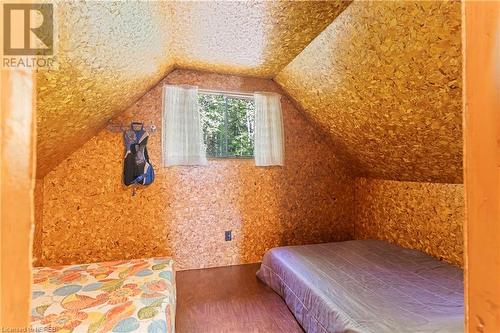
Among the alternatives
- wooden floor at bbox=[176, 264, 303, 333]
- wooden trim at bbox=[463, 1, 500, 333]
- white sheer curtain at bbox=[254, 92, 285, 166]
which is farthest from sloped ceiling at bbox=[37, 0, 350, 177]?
wooden floor at bbox=[176, 264, 303, 333]

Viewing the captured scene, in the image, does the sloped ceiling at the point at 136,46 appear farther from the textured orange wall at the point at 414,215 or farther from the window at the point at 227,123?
the textured orange wall at the point at 414,215

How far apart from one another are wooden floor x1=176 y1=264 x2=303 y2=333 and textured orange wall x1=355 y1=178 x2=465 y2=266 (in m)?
1.68

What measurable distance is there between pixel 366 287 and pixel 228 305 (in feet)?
3.85

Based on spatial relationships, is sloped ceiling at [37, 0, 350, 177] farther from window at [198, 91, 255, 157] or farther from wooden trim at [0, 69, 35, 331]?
wooden trim at [0, 69, 35, 331]

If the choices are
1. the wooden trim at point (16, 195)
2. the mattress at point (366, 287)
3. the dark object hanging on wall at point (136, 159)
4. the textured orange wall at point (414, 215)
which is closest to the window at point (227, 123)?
the dark object hanging on wall at point (136, 159)

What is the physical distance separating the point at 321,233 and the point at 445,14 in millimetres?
2761

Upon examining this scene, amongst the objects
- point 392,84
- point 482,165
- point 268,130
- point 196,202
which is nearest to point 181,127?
point 196,202

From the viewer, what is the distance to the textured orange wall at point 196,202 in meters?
2.63

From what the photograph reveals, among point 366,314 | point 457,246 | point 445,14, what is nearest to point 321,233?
point 457,246

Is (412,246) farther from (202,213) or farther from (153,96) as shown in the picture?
(153,96)

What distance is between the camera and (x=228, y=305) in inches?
86.3

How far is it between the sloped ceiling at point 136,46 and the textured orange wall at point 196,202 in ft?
0.93

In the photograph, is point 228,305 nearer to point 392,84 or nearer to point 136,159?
point 136,159

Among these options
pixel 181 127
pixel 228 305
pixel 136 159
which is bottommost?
pixel 228 305
